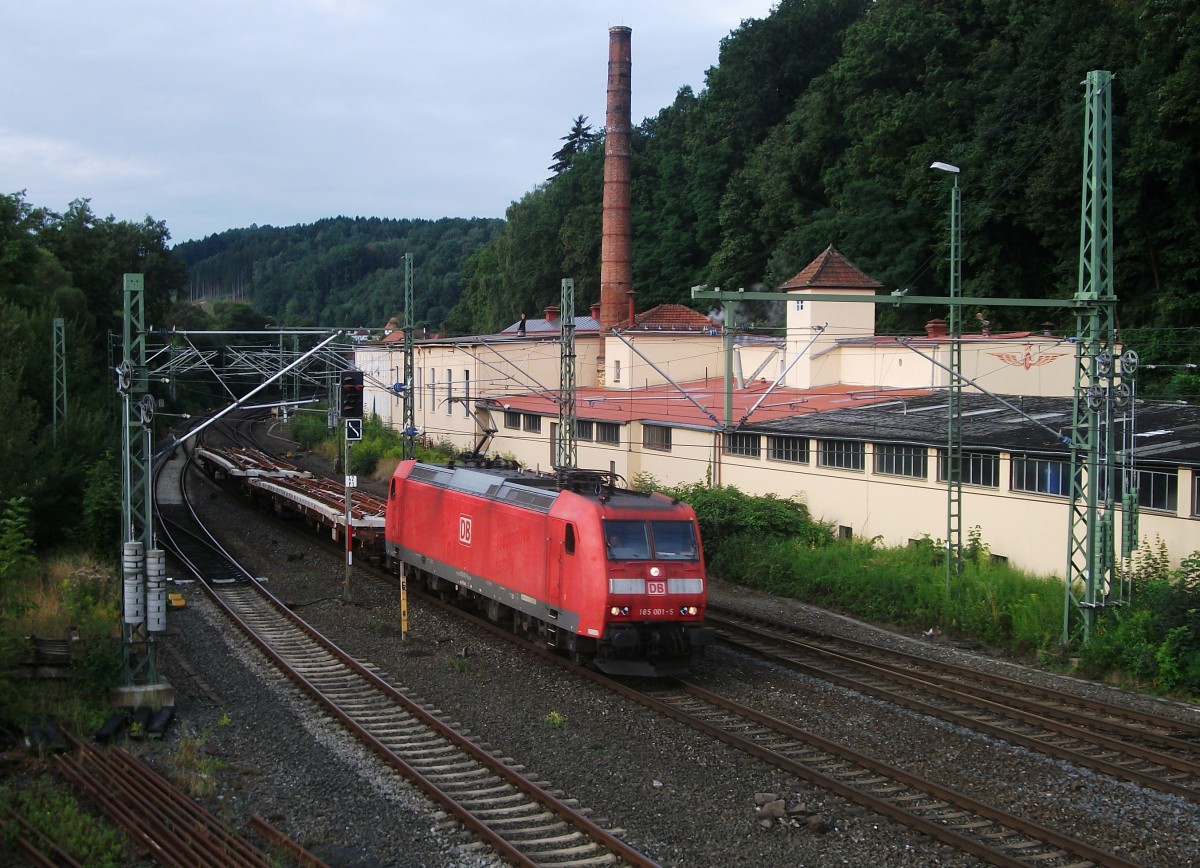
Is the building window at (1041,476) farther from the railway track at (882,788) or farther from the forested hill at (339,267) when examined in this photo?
the forested hill at (339,267)

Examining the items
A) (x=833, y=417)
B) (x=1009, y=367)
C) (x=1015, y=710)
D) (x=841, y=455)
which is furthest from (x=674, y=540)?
(x=1009, y=367)

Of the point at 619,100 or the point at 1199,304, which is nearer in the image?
the point at 1199,304

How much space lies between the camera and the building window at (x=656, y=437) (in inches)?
1204

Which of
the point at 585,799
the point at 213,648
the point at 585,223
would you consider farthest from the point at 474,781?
the point at 585,223

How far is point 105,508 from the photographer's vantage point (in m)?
23.2

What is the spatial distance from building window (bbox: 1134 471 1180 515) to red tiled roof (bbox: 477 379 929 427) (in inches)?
294

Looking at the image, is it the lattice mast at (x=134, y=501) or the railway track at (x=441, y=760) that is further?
the lattice mast at (x=134, y=501)

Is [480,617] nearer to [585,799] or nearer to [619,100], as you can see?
Answer: [585,799]

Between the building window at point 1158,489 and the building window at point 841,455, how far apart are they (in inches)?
250

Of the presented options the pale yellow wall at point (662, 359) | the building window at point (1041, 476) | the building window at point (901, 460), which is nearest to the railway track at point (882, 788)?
the building window at point (1041, 476)

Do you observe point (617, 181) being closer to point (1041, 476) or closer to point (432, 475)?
point (432, 475)

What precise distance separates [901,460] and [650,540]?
10.2m

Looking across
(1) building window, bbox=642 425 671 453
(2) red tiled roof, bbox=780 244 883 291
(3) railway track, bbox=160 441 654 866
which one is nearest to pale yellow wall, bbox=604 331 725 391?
(2) red tiled roof, bbox=780 244 883 291

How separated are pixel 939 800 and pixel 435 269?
Answer: 133m
